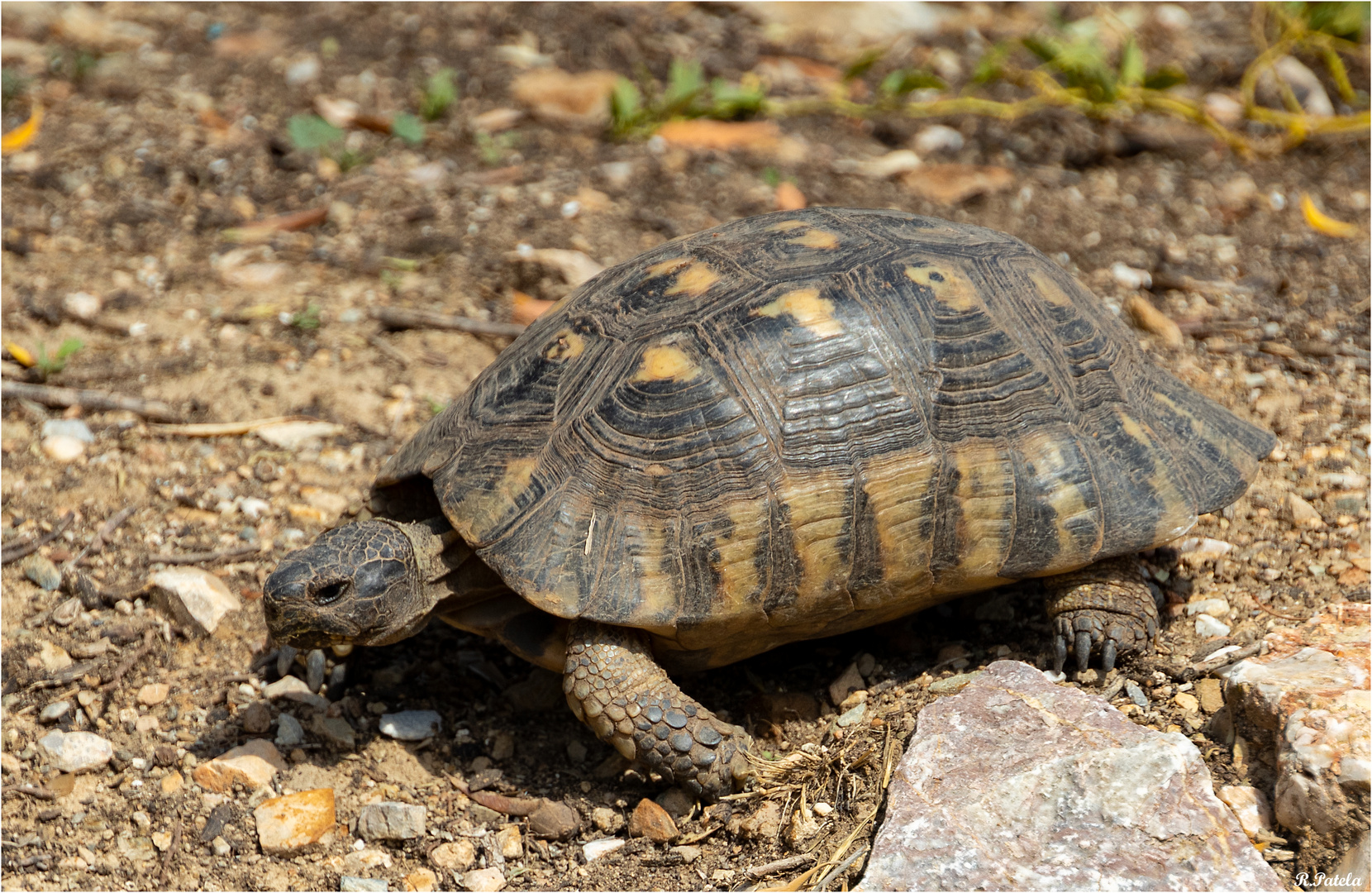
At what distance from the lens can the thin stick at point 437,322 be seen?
193 inches

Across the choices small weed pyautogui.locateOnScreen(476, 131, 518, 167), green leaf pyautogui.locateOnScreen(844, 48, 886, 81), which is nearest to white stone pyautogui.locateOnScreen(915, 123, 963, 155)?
green leaf pyautogui.locateOnScreen(844, 48, 886, 81)

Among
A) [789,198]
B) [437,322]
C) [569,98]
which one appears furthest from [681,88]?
[437,322]

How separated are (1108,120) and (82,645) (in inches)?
236

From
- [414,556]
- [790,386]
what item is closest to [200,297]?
[414,556]

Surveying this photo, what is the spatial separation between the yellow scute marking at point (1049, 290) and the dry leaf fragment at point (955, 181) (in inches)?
101

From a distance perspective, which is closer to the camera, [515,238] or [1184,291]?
[1184,291]

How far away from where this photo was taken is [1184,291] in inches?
202

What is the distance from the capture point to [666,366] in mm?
3051

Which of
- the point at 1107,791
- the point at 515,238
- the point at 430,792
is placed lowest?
the point at 430,792

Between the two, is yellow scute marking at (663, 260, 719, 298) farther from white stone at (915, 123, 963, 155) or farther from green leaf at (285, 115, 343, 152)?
green leaf at (285, 115, 343, 152)

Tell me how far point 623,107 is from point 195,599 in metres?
3.88

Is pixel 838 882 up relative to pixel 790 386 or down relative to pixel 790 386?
down

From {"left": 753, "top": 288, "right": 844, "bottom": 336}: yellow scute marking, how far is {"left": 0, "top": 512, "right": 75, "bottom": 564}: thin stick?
264cm

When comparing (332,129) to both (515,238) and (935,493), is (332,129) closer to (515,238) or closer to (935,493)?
(515,238)
